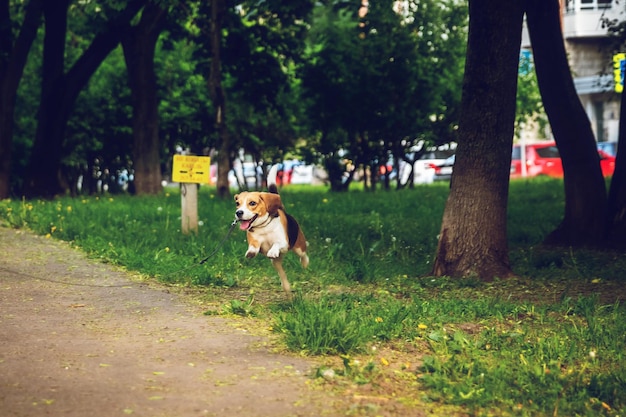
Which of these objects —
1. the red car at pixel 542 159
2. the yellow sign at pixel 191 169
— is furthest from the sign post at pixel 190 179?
the red car at pixel 542 159

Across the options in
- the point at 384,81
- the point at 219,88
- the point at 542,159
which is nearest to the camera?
the point at 219,88

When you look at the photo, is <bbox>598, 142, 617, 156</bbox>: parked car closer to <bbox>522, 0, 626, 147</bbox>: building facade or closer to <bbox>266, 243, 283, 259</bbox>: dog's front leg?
<bbox>522, 0, 626, 147</bbox>: building facade

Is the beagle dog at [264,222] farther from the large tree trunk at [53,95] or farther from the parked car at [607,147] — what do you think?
the parked car at [607,147]

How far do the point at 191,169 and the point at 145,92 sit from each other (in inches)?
382

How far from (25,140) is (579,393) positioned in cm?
2317

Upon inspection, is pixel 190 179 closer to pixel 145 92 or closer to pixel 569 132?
pixel 569 132

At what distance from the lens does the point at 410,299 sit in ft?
33.6

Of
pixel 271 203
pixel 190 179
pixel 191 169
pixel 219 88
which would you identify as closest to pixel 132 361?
pixel 271 203

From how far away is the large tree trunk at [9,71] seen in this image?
2212cm

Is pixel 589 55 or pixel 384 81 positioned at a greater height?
pixel 589 55

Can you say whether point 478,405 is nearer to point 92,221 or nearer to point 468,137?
point 468,137

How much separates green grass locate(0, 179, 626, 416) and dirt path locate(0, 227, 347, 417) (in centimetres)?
40

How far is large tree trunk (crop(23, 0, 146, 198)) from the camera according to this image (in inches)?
885

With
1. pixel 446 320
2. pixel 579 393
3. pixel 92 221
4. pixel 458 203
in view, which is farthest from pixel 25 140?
pixel 579 393
